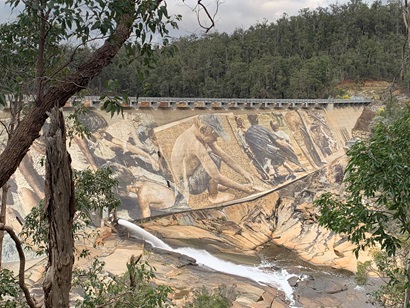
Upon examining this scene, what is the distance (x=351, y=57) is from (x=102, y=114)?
29.4 m

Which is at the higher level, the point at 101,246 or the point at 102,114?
the point at 102,114

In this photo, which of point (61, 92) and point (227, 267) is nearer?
point (61, 92)

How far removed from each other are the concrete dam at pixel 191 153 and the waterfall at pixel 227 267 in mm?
1526

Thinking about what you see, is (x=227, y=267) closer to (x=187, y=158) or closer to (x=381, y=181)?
(x=187, y=158)

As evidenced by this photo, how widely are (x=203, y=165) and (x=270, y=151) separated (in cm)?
510

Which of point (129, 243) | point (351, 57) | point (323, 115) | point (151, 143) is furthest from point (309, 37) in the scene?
point (129, 243)

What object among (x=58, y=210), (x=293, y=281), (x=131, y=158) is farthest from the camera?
(x=131, y=158)

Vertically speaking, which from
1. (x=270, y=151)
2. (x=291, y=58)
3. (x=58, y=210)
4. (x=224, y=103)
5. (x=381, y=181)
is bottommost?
(x=270, y=151)

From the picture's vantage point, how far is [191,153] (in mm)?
22359

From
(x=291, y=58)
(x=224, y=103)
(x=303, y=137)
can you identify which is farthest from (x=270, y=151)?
(x=291, y=58)

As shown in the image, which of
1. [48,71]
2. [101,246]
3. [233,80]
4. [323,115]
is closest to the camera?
[48,71]

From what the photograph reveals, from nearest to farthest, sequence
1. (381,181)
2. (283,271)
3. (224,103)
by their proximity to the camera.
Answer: (381,181), (283,271), (224,103)

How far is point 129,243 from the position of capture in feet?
51.1

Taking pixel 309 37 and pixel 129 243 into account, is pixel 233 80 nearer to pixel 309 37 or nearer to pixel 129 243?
pixel 309 37
